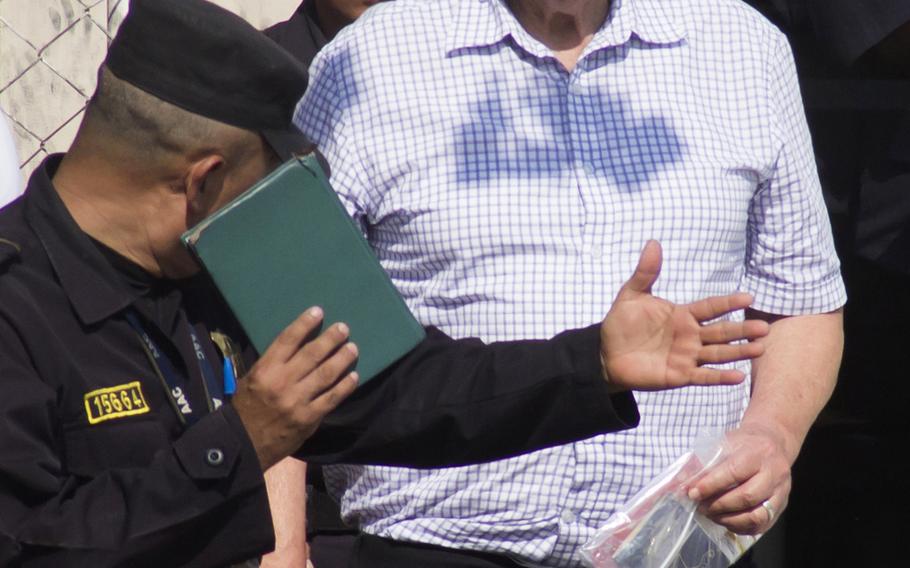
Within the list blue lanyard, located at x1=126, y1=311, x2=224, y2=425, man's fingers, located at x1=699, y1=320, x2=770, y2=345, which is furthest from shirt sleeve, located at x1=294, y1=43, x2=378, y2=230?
man's fingers, located at x1=699, y1=320, x2=770, y2=345

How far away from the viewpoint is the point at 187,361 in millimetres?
1983

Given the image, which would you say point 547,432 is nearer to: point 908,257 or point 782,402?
point 782,402

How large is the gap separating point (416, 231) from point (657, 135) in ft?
1.29

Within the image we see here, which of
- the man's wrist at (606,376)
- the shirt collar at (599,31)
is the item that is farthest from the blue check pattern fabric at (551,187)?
the man's wrist at (606,376)

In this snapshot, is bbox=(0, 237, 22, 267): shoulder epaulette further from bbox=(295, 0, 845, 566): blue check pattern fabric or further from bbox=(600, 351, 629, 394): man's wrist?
bbox=(600, 351, 629, 394): man's wrist

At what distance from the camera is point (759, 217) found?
2.44 meters

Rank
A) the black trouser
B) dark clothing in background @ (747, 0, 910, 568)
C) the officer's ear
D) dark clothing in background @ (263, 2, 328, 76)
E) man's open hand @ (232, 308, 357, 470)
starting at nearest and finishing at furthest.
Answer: man's open hand @ (232, 308, 357, 470) < the officer's ear < the black trouser < dark clothing in background @ (747, 0, 910, 568) < dark clothing in background @ (263, 2, 328, 76)

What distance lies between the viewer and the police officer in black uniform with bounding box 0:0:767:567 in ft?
5.90

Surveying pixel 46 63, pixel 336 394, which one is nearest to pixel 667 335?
pixel 336 394

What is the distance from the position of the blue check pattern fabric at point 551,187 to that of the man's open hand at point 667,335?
1.04 feet

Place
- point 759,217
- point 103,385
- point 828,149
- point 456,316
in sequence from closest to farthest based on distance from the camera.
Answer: point 103,385
point 456,316
point 759,217
point 828,149

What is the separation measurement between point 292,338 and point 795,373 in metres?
0.95

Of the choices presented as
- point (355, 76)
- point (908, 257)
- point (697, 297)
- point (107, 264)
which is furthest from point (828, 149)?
point (107, 264)

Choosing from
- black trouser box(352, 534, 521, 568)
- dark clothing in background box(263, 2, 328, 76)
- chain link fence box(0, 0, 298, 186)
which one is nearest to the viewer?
black trouser box(352, 534, 521, 568)
